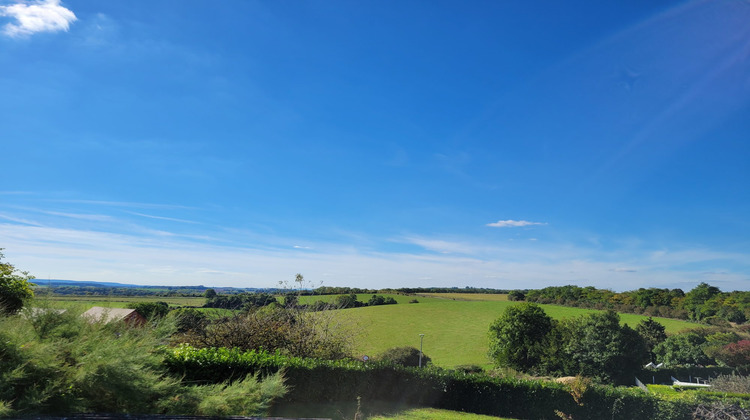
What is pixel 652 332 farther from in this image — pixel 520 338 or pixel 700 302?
pixel 700 302

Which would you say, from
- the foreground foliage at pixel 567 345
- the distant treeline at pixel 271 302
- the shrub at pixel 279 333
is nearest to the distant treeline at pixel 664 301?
the foreground foliage at pixel 567 345

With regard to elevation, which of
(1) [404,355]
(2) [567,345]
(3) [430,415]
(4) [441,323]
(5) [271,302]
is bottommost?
(1) [404,355]

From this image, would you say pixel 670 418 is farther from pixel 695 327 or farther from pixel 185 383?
pixel 695 327

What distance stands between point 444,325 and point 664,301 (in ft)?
154

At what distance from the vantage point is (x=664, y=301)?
73500mm

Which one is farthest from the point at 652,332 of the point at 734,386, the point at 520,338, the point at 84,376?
the point at 84,376

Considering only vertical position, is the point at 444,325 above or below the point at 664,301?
below

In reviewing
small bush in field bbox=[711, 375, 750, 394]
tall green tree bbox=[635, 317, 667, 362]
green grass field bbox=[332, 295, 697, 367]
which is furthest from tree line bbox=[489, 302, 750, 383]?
small bush in field bbox=[711, 375, 750, 394]

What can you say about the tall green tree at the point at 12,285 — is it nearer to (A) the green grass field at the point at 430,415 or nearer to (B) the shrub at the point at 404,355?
(A) the green grass field at the point at 430,415

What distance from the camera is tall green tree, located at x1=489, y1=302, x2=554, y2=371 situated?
4469 cm

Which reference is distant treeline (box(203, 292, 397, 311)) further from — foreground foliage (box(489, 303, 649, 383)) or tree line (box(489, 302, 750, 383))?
tree line (box(489, 302, 750, 383))

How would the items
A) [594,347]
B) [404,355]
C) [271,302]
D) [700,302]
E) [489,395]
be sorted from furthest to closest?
1. [700,302]
2. [594,347]
3. [404,355]
4. [271,302]
5. [489,395]

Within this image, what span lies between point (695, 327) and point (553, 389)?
52626mm

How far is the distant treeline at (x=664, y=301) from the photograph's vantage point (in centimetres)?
6203
